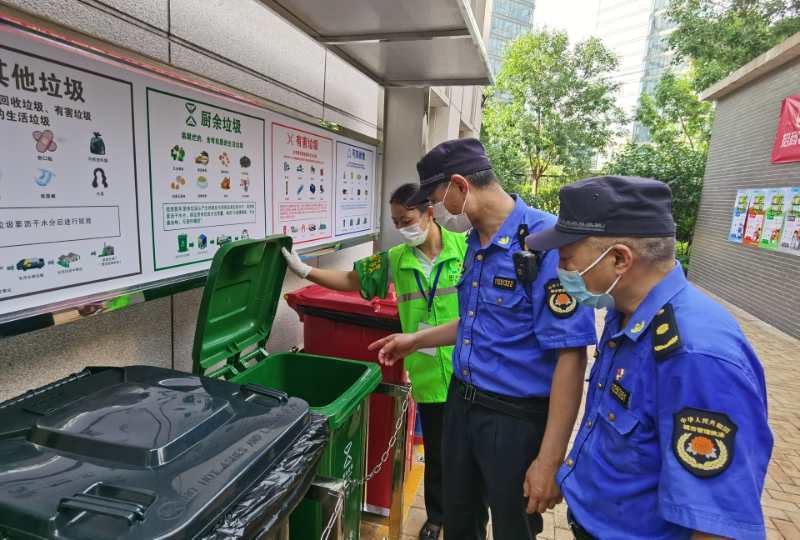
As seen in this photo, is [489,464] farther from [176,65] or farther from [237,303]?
[176,65]

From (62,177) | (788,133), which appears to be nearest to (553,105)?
(788,133)

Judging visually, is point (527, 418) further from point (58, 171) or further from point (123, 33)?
point (123, 33)

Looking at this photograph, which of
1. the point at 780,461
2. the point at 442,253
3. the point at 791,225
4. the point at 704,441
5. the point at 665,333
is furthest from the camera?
the point at 791,225

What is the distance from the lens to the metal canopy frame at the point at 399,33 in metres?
2.07

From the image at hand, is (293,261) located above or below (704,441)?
above

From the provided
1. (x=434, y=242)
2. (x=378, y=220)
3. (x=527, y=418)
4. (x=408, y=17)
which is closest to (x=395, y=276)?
(x=434, y=242)

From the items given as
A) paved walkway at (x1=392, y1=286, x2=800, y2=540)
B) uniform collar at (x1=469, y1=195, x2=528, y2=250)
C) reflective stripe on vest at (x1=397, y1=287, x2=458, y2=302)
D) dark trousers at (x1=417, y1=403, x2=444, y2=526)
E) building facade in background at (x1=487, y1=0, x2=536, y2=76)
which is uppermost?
building facade in background at (x1=487, y1=0, x2=536, y2=76)

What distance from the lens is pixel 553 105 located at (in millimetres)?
18219

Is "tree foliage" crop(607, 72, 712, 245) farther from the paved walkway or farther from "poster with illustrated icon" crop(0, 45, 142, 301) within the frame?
"poster with illustrated icon" crop(0, 45, 142, 301)

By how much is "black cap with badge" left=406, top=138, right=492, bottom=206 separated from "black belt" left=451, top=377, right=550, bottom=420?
810mm

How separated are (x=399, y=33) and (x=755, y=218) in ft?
27.9

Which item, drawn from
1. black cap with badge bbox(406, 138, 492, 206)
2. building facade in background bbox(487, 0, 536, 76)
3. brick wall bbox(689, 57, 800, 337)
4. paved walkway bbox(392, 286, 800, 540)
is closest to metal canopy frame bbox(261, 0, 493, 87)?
black cap with badge bbox(406, 138, 492, 206)

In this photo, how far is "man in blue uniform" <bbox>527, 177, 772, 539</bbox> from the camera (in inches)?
34.6

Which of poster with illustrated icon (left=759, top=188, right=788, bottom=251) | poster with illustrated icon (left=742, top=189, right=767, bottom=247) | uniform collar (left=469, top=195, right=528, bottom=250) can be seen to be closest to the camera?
uniform collar (left=469, top=195, right=528, bottom=250)
